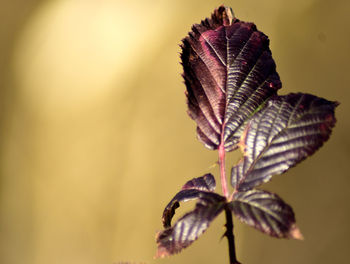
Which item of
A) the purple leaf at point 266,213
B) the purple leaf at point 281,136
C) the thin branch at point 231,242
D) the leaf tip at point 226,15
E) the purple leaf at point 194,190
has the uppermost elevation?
the leaf tip at point 226,15

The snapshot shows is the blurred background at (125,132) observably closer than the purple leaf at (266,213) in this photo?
No

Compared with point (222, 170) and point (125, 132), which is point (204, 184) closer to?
point (222, 170)

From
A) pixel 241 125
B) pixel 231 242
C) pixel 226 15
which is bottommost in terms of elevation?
pixel 231 242

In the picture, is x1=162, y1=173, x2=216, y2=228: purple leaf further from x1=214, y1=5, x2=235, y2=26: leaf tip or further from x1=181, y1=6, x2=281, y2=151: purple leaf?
x1=214, y1=5, x2=235, y2=26: leaf tip

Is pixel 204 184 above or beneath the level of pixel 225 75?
beneath

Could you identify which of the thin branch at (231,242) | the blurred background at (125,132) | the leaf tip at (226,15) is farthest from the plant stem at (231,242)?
the blurred background at (125,132)

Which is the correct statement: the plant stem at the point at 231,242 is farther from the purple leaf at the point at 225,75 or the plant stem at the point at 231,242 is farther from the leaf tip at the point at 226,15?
the leaf tip at the point at 226,15

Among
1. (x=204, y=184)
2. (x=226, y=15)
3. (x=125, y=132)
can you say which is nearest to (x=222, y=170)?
(x=204, y=184)

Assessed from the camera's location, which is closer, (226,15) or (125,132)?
(226,15)

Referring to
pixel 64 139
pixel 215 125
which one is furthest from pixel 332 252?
pixel 215 125
